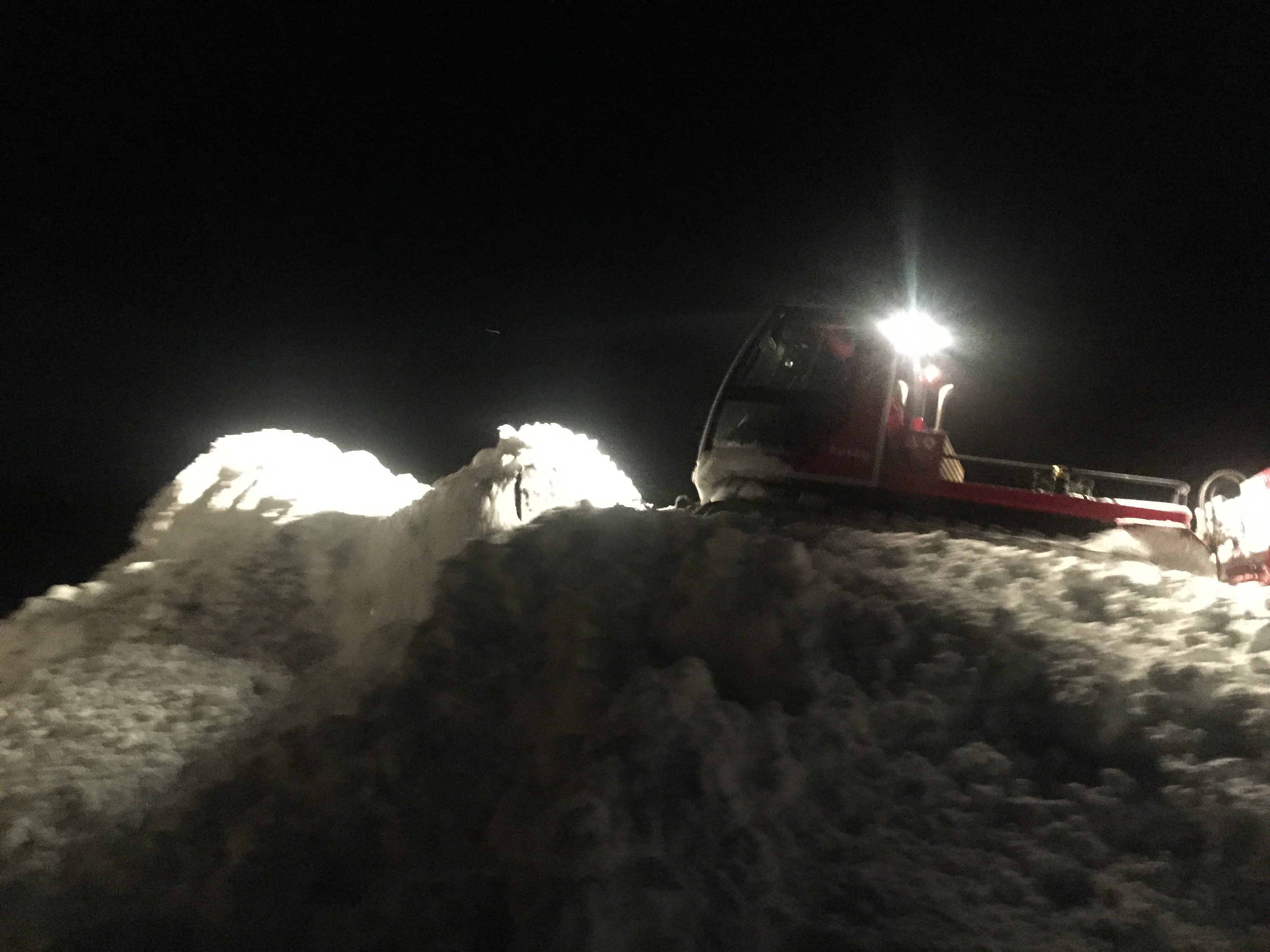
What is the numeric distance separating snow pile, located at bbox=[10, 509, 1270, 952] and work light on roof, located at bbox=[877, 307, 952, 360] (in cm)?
316

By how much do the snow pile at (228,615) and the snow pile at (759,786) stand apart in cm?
60

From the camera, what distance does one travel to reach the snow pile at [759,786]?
254 centimetres

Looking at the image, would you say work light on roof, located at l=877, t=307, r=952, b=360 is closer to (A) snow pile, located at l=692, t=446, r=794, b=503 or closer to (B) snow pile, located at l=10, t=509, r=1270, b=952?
(A) snow pile, located at l=692, t=446, r=794, b=503

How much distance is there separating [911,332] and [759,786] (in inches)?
199

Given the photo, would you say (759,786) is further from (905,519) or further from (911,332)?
(911,332)

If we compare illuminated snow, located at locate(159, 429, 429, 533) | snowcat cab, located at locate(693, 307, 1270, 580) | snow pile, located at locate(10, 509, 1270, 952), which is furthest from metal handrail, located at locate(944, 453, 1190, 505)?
illuminated snow, located at locate(159, 429, 429, 533)

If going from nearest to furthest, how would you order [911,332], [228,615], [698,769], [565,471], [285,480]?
[698,769]
[228,615]
[911,332]
[285,480]
[565,471]

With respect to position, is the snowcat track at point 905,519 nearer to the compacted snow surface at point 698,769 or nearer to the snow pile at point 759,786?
the compacted snow surface at point 698,769

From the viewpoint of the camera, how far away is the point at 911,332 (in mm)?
7062

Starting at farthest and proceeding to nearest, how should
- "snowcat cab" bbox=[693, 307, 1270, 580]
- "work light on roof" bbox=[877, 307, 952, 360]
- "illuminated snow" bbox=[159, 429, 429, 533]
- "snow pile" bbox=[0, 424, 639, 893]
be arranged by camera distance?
"illuminated snow" bbox=[159, 429, 429, 533] < "work light on roof" bbox=[877, 307, 952, 360] < "snowcat cab" bbox=[693, 307, 1270, 580] < "snow pile" bbox=[0, 424, 639, 893]

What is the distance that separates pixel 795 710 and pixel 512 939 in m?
1.45

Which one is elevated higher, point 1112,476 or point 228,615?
point 1112,476

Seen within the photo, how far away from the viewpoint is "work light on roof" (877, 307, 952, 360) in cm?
697

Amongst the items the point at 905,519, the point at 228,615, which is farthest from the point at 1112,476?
the point at 228,615
